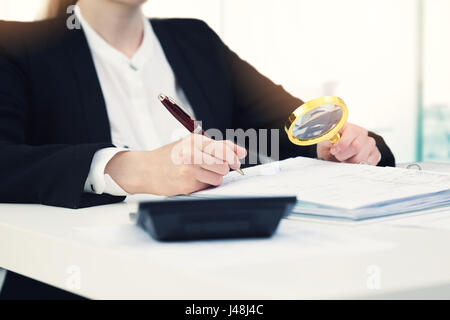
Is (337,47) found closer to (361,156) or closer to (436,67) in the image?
(436,67)

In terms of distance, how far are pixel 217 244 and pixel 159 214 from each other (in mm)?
65

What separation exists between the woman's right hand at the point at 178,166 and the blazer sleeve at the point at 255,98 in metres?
0.74

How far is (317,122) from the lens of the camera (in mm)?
1092

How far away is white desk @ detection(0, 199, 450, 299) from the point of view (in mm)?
500

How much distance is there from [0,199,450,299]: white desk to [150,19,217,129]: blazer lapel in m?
0.83

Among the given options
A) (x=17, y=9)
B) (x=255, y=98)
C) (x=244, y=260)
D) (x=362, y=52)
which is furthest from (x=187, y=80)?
(x=362, y=52)

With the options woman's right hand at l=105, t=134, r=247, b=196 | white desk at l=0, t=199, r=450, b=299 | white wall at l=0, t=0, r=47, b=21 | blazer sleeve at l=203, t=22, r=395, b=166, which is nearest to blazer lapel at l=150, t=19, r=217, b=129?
blazer sleeve at l=203, t=22, r=395, b=166

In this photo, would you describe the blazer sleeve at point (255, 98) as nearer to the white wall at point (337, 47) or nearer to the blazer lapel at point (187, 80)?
the blazer lapel at point (187, 80)

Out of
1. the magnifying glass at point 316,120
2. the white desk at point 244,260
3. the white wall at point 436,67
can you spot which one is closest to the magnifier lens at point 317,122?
the magnifying glass at point 316,120

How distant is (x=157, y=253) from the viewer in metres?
0.58

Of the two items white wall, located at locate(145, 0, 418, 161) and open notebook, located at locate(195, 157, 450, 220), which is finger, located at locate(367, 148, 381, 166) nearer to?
open notebook, located at locate(195, 157, 450, 220)

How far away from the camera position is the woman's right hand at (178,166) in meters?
0.89

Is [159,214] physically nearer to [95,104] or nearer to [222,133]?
[95,104]
